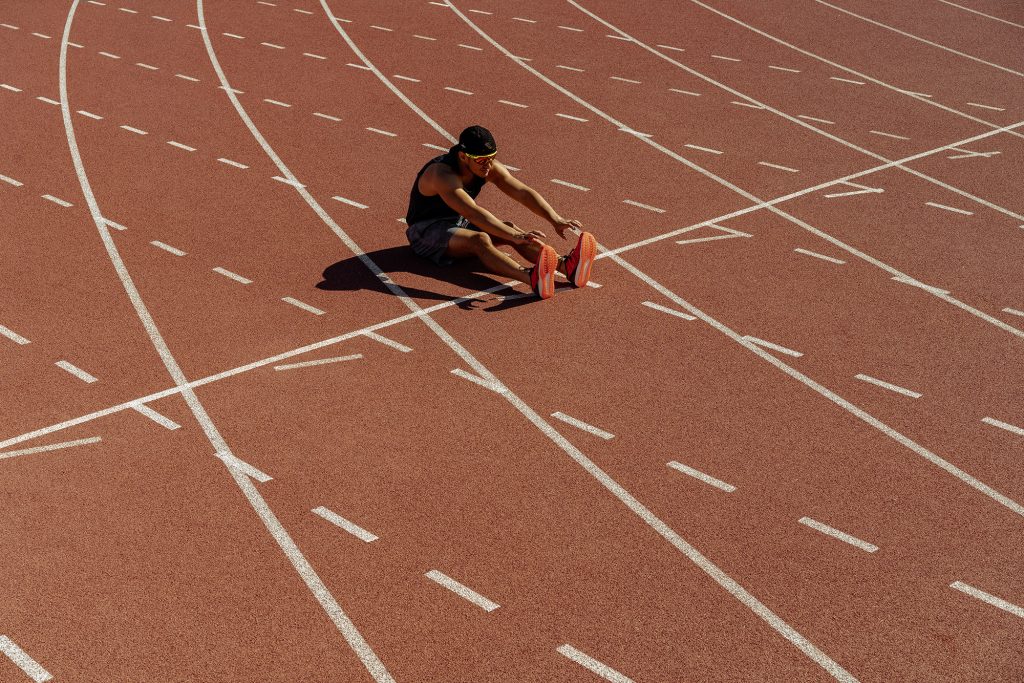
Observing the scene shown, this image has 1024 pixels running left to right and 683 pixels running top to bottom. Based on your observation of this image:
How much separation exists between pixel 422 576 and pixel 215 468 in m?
1.67

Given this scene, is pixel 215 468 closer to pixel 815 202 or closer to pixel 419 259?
pixel 419 259

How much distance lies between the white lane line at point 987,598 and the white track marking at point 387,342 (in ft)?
13.5

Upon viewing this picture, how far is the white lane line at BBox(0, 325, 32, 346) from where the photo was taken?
8.44 meters

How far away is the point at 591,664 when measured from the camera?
17.8 feet

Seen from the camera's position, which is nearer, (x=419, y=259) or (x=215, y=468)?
(x=215, y=468)

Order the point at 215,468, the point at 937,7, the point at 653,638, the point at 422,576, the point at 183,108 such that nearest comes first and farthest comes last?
the point at 653,638 < the point at 422,576 < the point at 215,468 < the point at 183,108 < the point at 937,7

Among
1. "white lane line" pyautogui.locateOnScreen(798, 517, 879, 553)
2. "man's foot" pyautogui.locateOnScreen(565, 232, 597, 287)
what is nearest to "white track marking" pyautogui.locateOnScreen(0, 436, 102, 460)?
"man's foot" pyautogui.locateOnScreen(565, 232, 597, 287)

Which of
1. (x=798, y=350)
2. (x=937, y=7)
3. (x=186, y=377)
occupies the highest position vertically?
(x=937, y=7)

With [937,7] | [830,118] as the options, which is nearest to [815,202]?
[830,118]

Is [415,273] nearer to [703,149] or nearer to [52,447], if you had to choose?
[52,447]

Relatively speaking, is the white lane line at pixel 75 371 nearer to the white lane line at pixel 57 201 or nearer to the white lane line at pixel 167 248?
the white lane line at pixel 167 248

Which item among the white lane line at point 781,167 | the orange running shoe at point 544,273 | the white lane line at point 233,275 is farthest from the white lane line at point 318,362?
the white lane line at point 781,167

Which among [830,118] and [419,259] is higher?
[830,118]

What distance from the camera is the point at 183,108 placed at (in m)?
14.1
